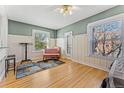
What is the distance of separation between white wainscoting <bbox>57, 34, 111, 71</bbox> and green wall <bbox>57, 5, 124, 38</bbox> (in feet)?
0.93

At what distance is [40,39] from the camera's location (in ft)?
17.5

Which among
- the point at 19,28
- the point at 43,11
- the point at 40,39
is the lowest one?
the point at 40,39

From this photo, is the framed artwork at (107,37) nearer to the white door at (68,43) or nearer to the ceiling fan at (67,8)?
the ceiling fan at (67,8)

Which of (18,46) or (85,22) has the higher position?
(85,22)

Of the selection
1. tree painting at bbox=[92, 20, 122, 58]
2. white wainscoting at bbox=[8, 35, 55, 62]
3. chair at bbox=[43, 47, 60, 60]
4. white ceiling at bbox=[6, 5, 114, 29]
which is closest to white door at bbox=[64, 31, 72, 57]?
chair at bbox=[43, 47, 60, 60]

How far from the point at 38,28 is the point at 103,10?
346 cm

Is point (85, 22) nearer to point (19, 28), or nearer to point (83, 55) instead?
point (83, 55)

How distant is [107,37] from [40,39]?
362 cm

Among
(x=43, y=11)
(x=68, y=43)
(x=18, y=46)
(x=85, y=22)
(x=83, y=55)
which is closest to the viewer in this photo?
(x=43, y=11)

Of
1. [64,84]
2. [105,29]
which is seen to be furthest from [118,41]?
[64,84]

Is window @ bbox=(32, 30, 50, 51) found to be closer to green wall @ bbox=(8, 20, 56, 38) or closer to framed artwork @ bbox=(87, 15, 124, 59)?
green wall @ bbox=(8, 20, 56, 38)

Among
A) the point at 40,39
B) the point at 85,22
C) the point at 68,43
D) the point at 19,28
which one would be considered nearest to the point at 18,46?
the point at 19,28

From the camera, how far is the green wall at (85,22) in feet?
8.41
